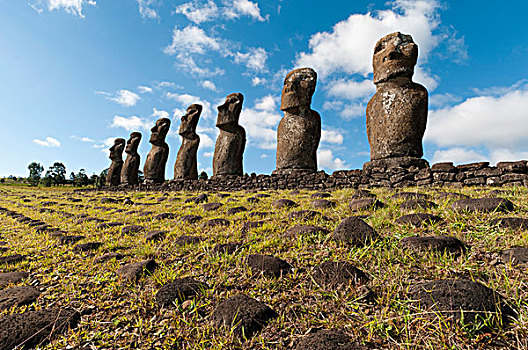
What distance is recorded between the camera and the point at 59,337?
181 centimetres

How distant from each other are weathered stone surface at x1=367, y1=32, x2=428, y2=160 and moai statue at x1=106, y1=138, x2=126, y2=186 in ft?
51.2

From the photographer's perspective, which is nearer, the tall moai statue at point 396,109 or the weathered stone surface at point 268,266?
the weathered stone surface at point 268,266

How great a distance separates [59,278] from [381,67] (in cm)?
838

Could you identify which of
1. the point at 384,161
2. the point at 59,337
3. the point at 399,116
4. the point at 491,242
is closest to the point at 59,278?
the point at 59,337

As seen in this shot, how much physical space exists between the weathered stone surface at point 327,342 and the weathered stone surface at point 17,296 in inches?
84.9

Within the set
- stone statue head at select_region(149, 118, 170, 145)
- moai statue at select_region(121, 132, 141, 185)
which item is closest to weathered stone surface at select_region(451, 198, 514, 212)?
stone statue head at select_region(149, 118, 170, 145)

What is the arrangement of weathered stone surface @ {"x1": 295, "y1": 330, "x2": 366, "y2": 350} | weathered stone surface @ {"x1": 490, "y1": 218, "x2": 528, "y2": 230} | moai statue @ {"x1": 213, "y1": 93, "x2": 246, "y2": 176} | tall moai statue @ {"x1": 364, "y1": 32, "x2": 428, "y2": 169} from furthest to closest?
moai statue @ {"x1": 213, "y1": 93, "x2": 246, "y2": 176}
tall moai statue @ {"x1": 364, "y1": 32, "x2": 428, "y2": 169}
weathered stone surface @ {"x1": 490, "y1": 218, "x2": 528, "y2": 230}
weathered stone surface @ {"x1": 295, "y1": 330, "x2": 366, "y2": 350}

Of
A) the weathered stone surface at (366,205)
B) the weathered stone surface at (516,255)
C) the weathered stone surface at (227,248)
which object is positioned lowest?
the weathered stone surface at (227,248)

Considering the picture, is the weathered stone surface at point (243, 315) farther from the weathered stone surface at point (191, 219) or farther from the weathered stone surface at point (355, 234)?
the weathered stone surface at point (191, 219)

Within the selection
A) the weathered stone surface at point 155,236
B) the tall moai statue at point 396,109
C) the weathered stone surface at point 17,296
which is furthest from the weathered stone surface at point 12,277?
the tall moai statue at point 396,109

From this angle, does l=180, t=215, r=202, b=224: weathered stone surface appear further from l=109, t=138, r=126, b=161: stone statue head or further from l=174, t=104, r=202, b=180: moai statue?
l=109, t=138, r=126, b=161: stone statue head

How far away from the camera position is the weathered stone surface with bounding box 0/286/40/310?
2.26m

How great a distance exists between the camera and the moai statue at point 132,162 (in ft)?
56.3

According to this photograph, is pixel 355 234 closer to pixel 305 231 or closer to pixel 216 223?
pixel 305 231
